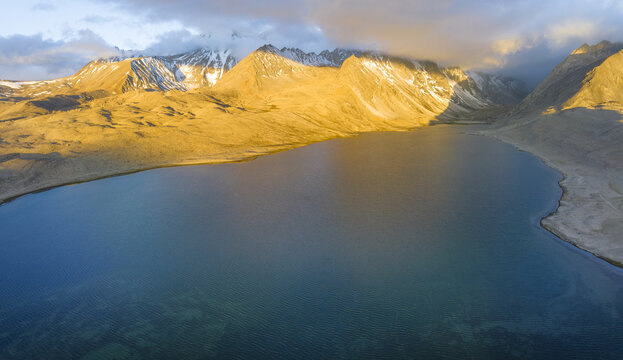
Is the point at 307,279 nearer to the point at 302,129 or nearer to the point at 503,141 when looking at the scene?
the point at 503,141

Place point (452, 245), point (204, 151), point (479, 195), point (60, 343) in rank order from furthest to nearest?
point (204, 151), point (479, 195), point (452, 245), point (60, 343)

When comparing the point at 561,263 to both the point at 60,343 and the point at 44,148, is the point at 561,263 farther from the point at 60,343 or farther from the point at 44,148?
the point at 44,148

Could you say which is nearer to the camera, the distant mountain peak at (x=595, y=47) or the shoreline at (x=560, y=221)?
the shoreline at (x=560, y=221)

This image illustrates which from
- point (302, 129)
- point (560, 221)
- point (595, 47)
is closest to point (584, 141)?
point (560, 221)

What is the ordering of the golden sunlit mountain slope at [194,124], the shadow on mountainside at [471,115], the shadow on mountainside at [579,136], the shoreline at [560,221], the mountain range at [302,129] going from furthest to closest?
the shadow on mountainside at [471,115], the golden sunlit mountain slope at [194,124], the shadow on mountainside at [579,136], the mountain range at [302,129], the shoreline at [560,221]

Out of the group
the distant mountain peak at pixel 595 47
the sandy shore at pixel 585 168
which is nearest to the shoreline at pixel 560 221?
the sandy shore at pixel 585 168

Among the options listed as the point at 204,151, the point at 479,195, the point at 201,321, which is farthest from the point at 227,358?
the point at 204,151

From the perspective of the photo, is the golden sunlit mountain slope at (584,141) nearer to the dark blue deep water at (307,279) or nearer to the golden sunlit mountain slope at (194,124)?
the dark blue deep water at (307,279)

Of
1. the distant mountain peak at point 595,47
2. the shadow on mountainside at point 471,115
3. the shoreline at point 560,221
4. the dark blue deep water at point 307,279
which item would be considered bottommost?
the dark blue deep water at point 307,279
